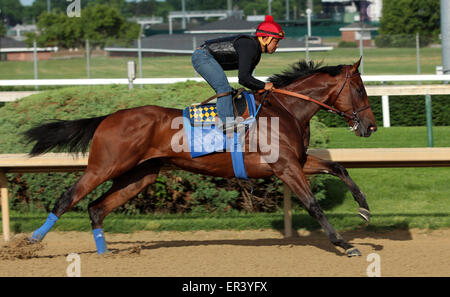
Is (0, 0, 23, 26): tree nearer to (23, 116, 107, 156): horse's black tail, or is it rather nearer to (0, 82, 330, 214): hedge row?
(0, 82, 330, 214): hedge row

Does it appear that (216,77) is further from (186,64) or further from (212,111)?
(186,64)

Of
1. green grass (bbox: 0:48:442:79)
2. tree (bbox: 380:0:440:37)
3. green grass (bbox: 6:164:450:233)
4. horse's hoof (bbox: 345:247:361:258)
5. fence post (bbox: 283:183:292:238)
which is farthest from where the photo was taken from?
tree (bbox: 380:0:440:37)

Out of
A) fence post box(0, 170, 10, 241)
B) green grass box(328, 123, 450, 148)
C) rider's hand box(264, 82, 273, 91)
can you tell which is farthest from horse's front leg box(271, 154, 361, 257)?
green grass box(328, 123, 450, 148)

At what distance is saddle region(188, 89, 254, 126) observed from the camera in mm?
5211

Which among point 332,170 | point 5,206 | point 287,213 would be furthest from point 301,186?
point 5,206

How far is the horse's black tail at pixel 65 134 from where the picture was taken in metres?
5.38

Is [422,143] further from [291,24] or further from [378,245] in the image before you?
[291,24]

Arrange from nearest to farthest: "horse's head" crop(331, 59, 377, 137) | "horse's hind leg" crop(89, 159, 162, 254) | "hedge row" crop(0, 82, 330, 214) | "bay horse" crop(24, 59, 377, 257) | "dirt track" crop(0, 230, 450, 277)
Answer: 1. "dirt track" crop(0, 230, 450, 277)
2. "bay horse" crop(24, 59, 377, 257)
3. "horse's head" crop(331, 59, 377, 137)
4. "horse's hind leg" crop(89, 159, 162, 254)
5. "hedge row" crop(0, 82, 330, 214)

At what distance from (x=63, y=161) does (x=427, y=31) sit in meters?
28.0

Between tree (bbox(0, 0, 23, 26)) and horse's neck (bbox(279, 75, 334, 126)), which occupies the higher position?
tree (bbox(0, 0, 23, 26))

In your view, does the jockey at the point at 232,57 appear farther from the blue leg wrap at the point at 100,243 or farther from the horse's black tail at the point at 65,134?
the blue leg wrap at the point at 100,243

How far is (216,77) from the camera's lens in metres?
5.22

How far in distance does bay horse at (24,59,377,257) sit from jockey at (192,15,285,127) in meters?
0.29
